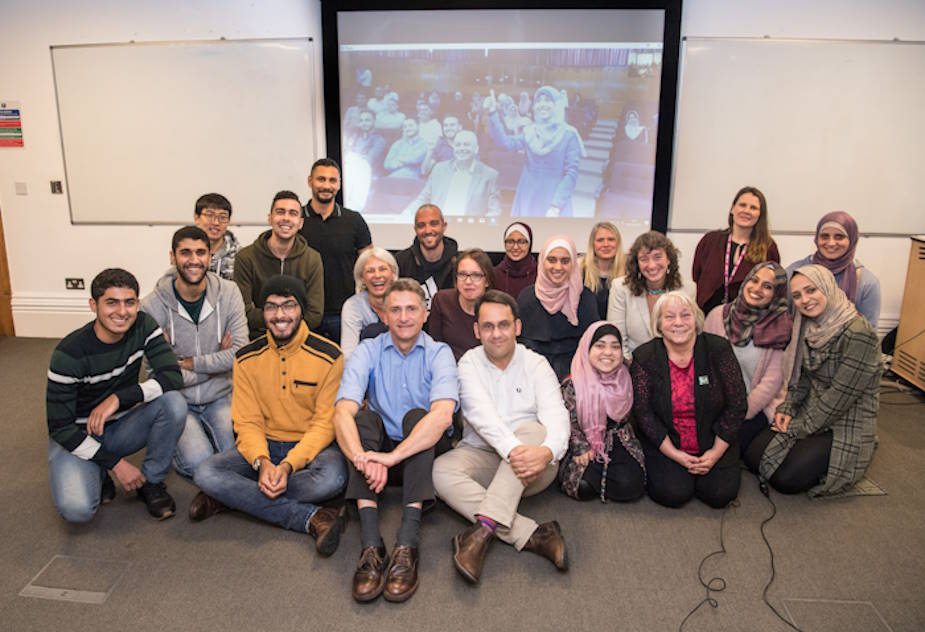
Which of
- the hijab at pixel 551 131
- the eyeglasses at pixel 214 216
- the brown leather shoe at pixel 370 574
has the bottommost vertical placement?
the brown leather shoe at pixel 370 574

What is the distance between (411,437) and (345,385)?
1.27 ft

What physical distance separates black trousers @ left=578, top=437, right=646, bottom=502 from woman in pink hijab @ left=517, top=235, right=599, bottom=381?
53 cm

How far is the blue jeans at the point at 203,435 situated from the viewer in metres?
2.84

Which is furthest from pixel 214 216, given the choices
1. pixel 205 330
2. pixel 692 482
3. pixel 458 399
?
pixel 692 482

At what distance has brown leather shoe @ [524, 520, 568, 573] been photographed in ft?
7.56

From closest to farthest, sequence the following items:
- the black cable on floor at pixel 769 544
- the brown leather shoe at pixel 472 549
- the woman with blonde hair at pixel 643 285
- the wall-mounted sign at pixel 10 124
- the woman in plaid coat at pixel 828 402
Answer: the black cable on floor at pixel 769 544 → the brown leather shoe at pixel 472 549 → the woman in plaid coat at pixel 828 402 → the woman with blonde hair at pixel 643 285 → the wall-mounted sign at pixel 10 124

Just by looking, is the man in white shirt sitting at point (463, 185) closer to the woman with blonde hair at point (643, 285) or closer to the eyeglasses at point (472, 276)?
the woman with blonde hair at point (643, 285)

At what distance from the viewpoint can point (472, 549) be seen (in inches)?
89.7

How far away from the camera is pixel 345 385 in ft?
8.59

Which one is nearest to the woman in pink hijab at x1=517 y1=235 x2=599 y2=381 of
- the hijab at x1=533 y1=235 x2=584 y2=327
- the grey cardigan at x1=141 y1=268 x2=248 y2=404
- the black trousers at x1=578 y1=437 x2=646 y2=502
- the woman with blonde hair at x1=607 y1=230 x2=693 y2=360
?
the hijab at x1=533 y1=235 x2=584 y2=327

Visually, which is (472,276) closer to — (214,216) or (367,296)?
(367,296)

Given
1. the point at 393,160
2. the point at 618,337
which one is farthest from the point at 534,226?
the point at 618,337

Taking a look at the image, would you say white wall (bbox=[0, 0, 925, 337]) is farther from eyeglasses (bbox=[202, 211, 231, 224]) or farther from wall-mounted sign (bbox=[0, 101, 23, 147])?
eyeglasses (bbox=[202, 211, 231, 224])

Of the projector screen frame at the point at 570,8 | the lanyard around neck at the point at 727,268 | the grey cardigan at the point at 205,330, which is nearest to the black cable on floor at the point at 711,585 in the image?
the lanyard around neck at the point at 727,268
